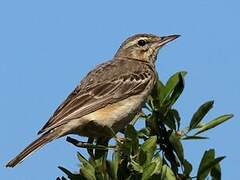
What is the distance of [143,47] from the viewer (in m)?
10.6

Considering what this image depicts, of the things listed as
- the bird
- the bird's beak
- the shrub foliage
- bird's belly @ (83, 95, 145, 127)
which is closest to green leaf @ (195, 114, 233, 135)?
the shrub foliage

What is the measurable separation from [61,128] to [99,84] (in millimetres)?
1694

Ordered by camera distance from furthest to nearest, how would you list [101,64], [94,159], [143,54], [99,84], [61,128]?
[143,54] → [101,64] → [99,84] → [61,128] → [94,159]

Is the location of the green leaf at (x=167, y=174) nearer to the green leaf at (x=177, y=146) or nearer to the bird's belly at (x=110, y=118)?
the green leaf at (x=177, y=146)

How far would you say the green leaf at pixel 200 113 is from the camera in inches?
208

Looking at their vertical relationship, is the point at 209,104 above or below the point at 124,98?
below

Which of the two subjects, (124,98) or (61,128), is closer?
(61,128)

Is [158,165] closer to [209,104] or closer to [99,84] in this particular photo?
[209,104]

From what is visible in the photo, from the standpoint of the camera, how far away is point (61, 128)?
24.3ft

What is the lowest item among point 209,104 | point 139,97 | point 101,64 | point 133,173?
point 133,173

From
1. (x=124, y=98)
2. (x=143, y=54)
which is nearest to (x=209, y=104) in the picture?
(x=124, y=98)

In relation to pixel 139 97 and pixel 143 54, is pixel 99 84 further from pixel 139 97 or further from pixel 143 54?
pixel 143 54

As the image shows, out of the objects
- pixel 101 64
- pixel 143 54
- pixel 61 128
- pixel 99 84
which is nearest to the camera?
pixel 61 128

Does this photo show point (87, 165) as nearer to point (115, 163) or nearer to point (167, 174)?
point (115, 163)
